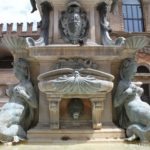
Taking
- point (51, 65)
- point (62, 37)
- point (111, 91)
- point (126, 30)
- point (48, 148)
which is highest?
point (126, 30)

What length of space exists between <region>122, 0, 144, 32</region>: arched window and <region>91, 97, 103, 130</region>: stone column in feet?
69.1

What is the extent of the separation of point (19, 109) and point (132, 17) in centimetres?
2230

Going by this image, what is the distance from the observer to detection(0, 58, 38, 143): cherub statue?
3.38 meters

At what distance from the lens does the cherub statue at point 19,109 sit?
133 inches

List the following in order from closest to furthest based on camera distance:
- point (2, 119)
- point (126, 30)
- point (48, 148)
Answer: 1. point (48, 148)
2. point (2, 119)
3. point (126, 30)

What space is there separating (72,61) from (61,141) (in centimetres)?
83

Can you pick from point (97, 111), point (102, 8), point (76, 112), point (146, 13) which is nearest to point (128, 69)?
point (97, 111)

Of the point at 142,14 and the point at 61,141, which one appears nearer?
the point at 61,141

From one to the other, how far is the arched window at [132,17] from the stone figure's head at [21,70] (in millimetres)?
20821

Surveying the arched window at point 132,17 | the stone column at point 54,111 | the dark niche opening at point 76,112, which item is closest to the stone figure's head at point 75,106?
the dark niche opening at point 76,112

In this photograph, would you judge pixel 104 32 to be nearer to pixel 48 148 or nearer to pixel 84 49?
pixel 84 49

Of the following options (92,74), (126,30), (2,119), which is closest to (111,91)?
(92,74)

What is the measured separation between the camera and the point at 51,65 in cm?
385

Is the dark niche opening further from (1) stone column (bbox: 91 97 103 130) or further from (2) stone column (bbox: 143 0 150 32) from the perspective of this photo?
(2) stone column (bbox: 143 0 150 32)
